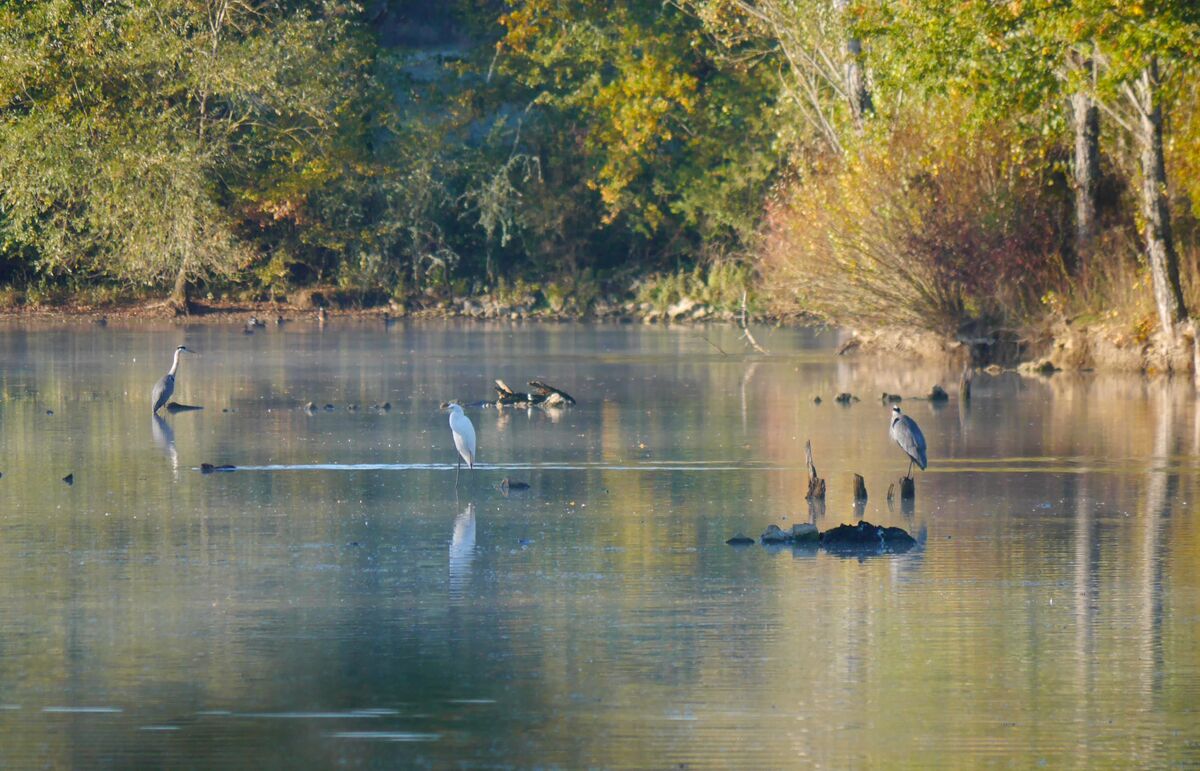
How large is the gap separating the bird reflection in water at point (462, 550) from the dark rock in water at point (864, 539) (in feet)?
7.07

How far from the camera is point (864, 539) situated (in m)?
11.9

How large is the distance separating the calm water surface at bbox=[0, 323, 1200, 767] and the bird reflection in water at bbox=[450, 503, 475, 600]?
42 millimetres

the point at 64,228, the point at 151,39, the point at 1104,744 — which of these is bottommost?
the point at 1104,744

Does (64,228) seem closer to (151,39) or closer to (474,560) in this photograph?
(151,39)

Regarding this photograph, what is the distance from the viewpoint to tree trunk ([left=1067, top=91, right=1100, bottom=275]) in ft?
94.6

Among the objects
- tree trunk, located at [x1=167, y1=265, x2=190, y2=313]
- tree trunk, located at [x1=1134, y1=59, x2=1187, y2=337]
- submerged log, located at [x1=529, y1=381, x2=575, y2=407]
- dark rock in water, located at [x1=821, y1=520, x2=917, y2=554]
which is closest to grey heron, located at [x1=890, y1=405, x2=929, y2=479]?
dark rock in water, located at [x1=821, y1=520, x2=917, y2=554]

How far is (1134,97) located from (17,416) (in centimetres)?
1478

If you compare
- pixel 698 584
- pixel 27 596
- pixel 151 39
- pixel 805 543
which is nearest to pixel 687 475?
pixel 805 543

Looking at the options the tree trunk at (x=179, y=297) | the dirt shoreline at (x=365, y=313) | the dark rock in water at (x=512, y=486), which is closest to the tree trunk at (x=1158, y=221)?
the dark rock in water at (x=512, y=486)

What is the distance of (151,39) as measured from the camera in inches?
1656

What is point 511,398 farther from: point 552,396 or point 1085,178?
point 1085,178

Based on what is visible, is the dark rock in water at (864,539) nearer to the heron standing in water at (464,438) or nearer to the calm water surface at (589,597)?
the calm water surface at (589,597)

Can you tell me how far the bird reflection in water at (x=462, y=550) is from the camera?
34.4ft

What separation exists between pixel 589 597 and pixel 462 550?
5.74 feet
